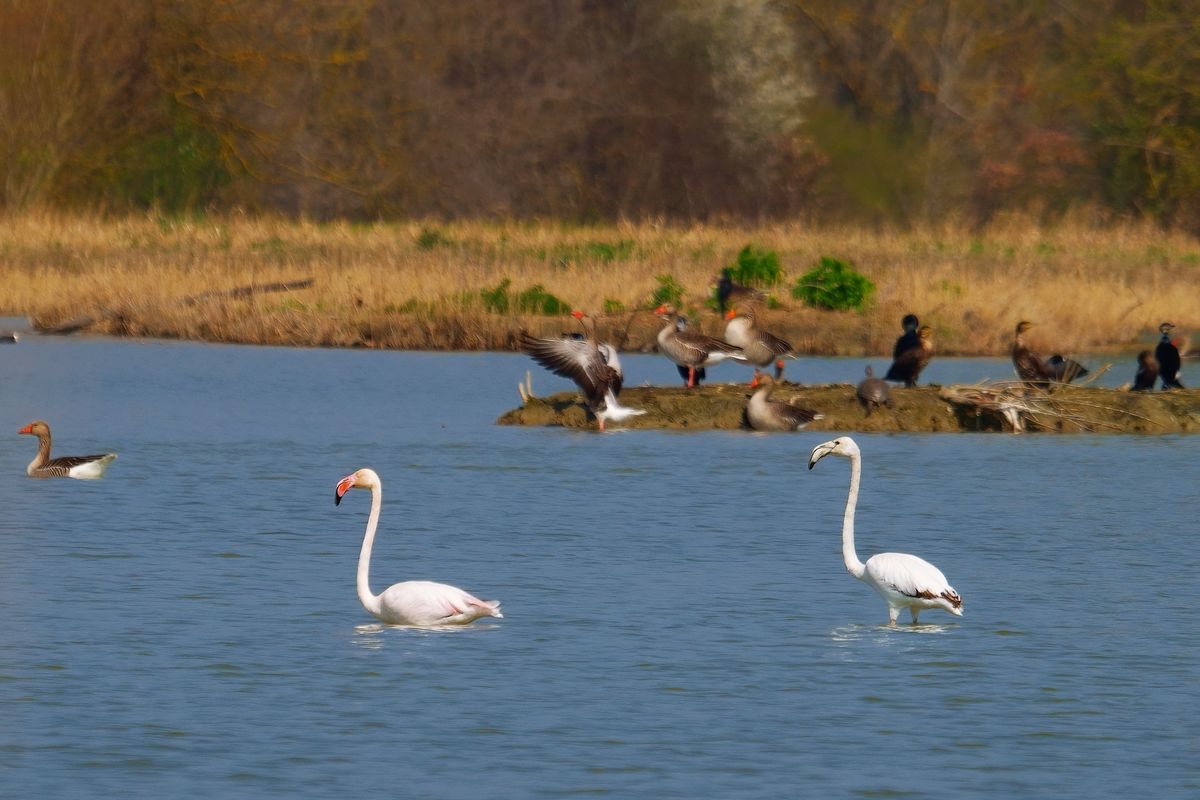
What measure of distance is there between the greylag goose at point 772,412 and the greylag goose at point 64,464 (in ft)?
20.7

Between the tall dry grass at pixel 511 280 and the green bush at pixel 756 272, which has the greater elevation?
the green bush at pixel 756 272

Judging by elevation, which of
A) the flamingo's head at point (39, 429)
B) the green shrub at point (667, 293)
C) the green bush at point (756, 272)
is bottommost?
the flamingo's head at point (39, 429)

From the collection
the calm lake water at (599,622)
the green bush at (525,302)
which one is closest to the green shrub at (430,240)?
the green bush at (525,302)

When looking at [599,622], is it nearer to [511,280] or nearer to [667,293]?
[667,293]

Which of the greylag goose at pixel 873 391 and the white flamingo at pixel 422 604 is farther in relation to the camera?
the greylag goose at pixel 873 391

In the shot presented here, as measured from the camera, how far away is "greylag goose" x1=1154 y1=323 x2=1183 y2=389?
74.8 feet

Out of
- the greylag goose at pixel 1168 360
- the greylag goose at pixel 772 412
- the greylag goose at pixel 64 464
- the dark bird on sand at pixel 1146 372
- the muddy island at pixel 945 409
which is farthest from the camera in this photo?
the greylag goose at pixel 1168 360

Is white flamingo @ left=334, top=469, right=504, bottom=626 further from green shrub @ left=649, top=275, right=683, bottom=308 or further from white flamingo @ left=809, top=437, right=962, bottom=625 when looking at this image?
green shrub @ left=649, top=275, right=683, bottom=308

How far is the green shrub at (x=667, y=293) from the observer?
102ft

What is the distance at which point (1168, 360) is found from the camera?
75.0 ft

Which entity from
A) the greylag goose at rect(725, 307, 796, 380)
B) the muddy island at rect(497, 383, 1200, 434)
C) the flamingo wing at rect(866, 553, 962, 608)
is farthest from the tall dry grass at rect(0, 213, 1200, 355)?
the flamingo wing at rect(866, 553, 962, 608)

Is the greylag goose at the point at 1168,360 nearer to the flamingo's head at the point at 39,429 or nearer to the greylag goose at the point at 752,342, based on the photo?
the greylag goose at the point at 752,342

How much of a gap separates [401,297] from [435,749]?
76.5 feet

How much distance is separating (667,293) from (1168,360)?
979 cm
